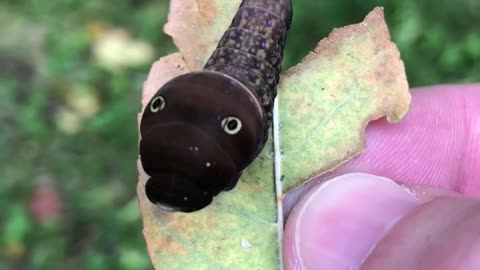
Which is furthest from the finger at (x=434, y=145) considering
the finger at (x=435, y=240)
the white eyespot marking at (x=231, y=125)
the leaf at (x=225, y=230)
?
the white eyespot marking at (x=231, y=125)

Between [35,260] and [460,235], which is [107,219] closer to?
[35,260]

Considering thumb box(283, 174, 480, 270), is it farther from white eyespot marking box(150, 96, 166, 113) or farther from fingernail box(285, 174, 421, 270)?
white eyespot marking box(150, 96, 166, 113)

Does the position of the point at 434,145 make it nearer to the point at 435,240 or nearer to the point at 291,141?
the point at 291,141

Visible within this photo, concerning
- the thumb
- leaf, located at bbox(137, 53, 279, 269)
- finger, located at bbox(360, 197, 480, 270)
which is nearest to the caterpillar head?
leaf, located at bbox(137, 53, 279, 269)

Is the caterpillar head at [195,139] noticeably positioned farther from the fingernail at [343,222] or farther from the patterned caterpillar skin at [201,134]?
the fingernail at [343,222]

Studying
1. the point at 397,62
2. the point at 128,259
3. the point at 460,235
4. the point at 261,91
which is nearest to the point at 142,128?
the point at 261,91

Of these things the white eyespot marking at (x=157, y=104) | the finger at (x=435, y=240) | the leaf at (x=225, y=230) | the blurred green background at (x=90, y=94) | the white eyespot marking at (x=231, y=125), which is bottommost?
the blurred green background at (x=90, y=94)

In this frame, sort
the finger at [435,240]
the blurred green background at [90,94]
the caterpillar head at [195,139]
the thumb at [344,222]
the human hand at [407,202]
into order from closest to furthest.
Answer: the finger at [435,240] → the human hand at [407,202] → the caterpillar head at [195,139] → the thumb at [344,222] → the blurred green background at [90,94]
